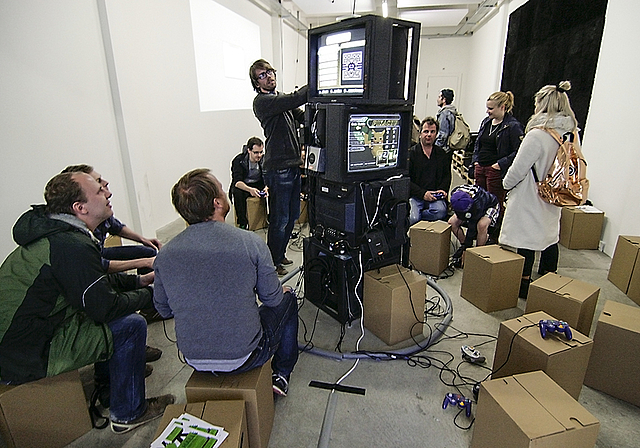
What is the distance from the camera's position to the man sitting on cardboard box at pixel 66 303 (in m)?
1.30

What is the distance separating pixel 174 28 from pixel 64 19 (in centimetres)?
166

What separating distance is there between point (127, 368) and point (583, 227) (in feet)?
12.2

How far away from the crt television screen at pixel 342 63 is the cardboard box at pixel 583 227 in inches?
103

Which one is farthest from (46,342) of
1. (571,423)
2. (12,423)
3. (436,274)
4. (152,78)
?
(152,78)

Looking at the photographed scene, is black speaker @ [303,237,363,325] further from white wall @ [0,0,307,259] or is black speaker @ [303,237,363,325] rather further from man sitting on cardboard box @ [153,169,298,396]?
white wall @ [0,0,307,259]

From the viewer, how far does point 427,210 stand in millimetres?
3352

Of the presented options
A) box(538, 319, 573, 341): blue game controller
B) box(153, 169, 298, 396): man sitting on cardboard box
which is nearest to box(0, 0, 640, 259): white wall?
box(153, 169, 298, 396): man sitting on cardboard box

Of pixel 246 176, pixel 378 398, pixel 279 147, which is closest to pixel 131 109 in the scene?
pixel 246 176

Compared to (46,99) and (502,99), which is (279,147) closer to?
(46,99)

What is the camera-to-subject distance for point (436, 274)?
3.03 m

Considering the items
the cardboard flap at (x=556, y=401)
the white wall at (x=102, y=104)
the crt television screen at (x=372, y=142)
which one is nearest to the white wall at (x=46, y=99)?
the white wall at (x=102, y=104)

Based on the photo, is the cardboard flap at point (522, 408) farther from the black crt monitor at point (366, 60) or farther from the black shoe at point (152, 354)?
the black shoe at point (152, 354)

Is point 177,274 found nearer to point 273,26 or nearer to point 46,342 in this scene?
point 46,342

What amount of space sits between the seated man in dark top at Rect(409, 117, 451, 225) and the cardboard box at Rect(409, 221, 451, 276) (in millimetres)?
202
